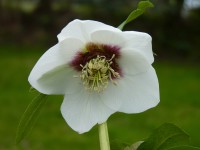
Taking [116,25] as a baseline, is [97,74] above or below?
above

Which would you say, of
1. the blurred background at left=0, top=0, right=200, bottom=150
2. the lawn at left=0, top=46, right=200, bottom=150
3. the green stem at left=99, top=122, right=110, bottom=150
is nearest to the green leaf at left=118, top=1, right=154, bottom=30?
the green stem at left=99, top=122, right=110, bottom=150

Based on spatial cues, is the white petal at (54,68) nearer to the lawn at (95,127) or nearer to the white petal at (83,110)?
the white petal at (83,110)

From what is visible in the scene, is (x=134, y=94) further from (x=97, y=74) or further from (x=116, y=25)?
(x=116, y=25)

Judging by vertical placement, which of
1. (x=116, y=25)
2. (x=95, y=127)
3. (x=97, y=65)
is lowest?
(x=116, y=25)

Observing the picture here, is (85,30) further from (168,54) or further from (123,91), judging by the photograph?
(168,54)

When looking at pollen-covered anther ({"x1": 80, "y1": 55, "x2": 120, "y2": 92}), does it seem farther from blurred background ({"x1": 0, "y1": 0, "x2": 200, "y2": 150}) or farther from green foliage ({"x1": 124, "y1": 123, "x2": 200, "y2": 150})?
blurred background ({"x1": 0, "y1": 0, "x2": 200, "y2": 150})

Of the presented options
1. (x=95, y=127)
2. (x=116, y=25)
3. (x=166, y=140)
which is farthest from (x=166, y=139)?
(x=116, y=25)

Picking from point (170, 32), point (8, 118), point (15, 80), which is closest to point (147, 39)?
point (8, 118)
